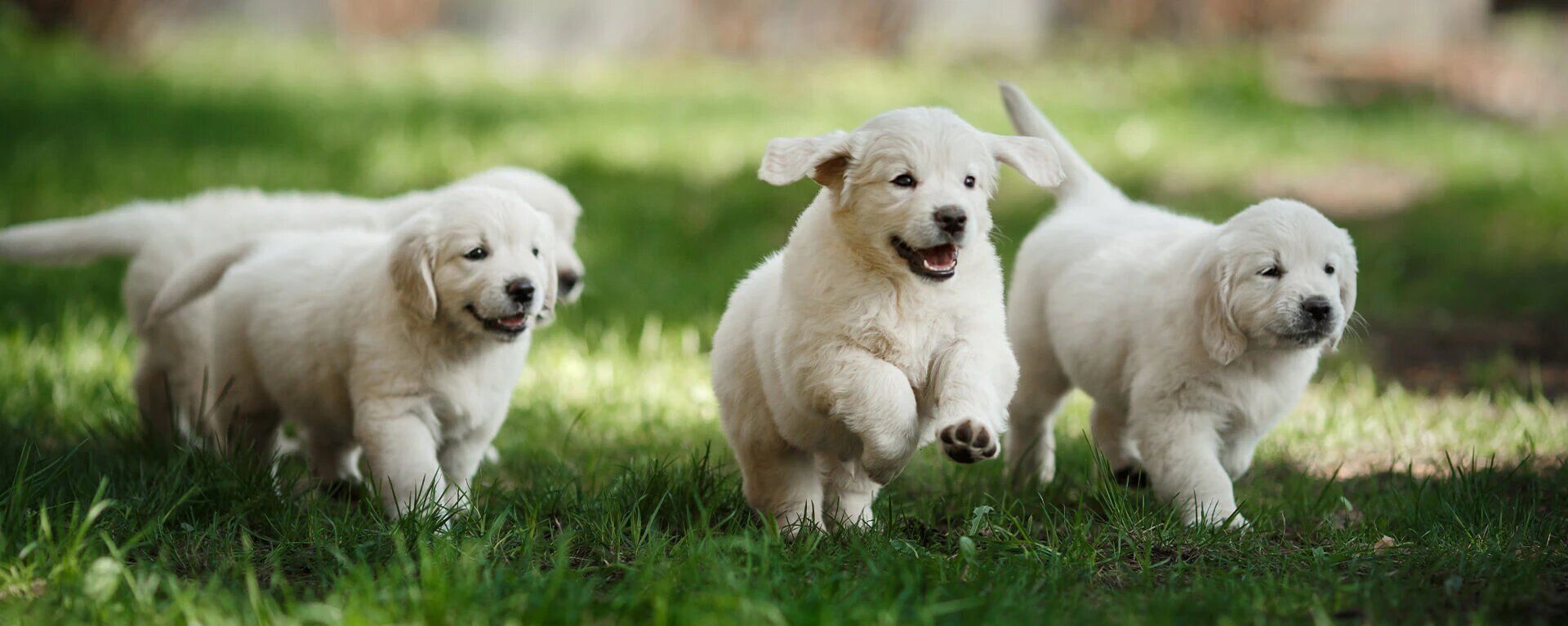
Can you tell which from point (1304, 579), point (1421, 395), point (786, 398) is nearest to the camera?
point (1304, 579)

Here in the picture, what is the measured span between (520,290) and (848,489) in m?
1.12

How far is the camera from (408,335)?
4250 mm

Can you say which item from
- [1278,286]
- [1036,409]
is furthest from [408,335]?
[1278,286]

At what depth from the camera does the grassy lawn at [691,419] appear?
3.06 metres

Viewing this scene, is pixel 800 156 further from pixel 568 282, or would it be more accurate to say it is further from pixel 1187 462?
pixel 568 282

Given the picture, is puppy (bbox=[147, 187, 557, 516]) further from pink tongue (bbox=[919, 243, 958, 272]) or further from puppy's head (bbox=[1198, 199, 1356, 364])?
puppy's head (bbox=[1198, 199, 1356, 364])

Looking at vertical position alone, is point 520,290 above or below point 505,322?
above

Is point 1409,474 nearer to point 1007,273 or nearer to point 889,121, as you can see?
point 889,121

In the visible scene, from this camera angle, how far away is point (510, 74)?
548 inches

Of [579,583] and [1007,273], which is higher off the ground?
[579,583]

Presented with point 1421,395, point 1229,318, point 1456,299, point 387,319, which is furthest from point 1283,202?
point 1456,299

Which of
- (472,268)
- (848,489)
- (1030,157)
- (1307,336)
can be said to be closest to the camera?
(1030,157)

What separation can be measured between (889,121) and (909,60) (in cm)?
1091

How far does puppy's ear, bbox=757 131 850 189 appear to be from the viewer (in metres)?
3.45
